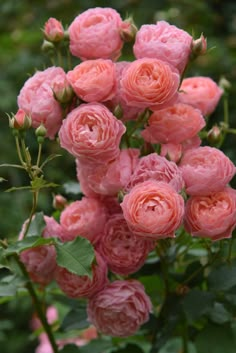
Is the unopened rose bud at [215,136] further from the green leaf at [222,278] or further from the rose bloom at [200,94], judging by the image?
Answer: the green leaf at [222,278]

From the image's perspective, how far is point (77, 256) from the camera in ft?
4.15

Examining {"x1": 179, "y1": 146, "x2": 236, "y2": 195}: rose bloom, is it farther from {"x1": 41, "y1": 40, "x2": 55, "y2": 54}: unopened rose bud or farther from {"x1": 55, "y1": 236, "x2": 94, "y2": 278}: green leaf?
{"x1": 41, "y1": 40, "x2": 55, "y2": 54}: unopened rose bud

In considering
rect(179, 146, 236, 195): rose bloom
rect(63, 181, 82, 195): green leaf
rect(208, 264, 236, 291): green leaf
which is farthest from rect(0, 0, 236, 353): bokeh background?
rect(179, 146, 236, 195): rose bloom

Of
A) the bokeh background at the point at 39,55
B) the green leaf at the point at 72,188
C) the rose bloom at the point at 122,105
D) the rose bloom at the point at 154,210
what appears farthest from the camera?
the bokeh background at the point at 39,55

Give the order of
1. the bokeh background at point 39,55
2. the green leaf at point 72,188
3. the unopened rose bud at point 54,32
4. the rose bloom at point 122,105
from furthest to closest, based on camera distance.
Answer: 1. the bokeh background at point 39,55
2. the green leaf at point 72,188
3. the unopened rose bud at point 54,32
4. the rose bloom at point 122,105

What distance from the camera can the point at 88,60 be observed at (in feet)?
4.40

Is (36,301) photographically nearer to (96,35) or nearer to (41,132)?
(41,132)

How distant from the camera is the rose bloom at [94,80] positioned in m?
1.27

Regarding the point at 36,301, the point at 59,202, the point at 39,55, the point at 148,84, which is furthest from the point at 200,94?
Answer: the point at 39,55

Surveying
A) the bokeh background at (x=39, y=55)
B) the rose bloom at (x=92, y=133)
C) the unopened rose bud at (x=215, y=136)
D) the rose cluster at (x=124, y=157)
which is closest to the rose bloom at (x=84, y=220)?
the rose cluster at (x=124, y=157)

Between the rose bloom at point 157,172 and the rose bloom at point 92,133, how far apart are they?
0.05 m

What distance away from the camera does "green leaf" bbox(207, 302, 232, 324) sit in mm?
1400

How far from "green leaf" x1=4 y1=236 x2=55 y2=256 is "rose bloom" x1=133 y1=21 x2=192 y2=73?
0.32 metres

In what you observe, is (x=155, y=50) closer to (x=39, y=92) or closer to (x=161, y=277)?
(x=39, y=92)
